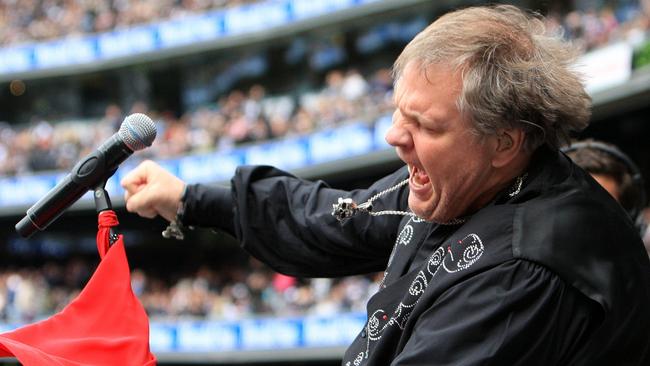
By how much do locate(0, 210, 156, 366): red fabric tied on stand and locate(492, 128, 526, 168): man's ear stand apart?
31.3 inches

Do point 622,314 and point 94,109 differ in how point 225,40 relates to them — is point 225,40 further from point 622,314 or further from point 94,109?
point 622,314

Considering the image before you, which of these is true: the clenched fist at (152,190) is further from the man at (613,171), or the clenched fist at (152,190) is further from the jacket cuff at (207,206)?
the man at (613,171)

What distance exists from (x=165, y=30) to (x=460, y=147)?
19632 mm

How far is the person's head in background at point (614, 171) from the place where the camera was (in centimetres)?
287

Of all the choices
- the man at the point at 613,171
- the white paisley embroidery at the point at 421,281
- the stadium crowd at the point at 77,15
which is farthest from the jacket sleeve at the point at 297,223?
the stadium crowd at the point at 77,15

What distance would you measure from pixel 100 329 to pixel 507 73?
989 mm

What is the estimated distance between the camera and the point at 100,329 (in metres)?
2.02

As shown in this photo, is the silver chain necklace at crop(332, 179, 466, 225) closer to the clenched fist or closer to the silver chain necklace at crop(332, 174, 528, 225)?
the silver chain necklace at crop(332, 174, 528, 225)

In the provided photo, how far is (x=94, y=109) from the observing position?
23516mm

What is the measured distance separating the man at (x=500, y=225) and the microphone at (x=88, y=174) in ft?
2.09

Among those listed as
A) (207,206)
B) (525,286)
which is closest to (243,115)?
(207,206)

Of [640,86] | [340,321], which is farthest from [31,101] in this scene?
[640,86]

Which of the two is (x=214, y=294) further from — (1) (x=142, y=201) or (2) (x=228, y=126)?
(1) (x=142, y=201)

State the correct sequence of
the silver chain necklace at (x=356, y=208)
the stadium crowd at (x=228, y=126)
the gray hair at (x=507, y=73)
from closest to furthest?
the gray hair at (x=507, y=73), the silver chain necklace at (x=356, y=208), the stadium crowd at (x=228, y=126)
